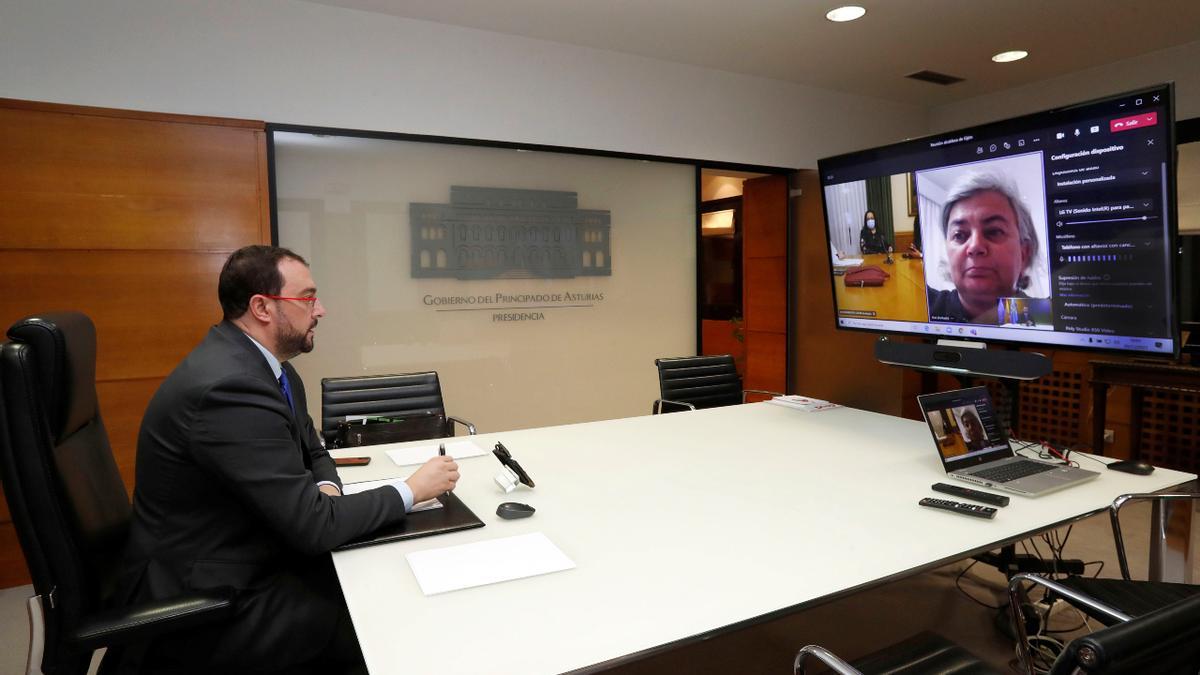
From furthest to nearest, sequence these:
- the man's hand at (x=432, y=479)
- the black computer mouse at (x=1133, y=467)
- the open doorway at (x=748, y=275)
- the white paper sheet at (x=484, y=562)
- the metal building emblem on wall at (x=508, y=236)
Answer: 1. the open doorway at (x=748, y=275)
2. the metal building emblem on wall at (x=508, y=236)
3. the black computer mouse at (x=1133, y=467)
4. the man's hand at (x=432, y=479)
5. the white paper sheet at (x=484, y=562)

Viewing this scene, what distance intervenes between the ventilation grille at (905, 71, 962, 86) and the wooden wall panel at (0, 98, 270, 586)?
485cm

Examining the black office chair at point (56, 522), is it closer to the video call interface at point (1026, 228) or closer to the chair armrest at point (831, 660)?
the chair armrest at point (831, 660)

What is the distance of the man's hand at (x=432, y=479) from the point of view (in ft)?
5.83

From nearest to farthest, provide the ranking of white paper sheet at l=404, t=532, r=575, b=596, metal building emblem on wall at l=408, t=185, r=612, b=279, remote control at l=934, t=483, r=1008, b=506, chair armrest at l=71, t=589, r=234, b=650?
1. chair armrest at l=71, t=589, r=234, b=650
2. white paper sheet at l=404, t=532, r=575, b=596
3. remote control at l=934, t=483, r=1008, b=506
4. metal building emblem on wall at l=408, t=185, r=612, b=279

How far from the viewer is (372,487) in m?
2.07

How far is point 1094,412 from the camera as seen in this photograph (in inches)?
178

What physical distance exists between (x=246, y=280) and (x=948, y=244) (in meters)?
2.51

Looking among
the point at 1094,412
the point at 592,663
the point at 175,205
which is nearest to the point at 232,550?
the point at 592,663

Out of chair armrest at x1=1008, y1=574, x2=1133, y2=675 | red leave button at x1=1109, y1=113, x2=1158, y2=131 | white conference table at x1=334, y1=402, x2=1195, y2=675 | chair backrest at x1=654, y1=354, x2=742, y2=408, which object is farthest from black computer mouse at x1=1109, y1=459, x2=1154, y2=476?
chair backrest at x1=654, y1=354, x2=742, y2=408

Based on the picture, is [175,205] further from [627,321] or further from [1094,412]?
[1094,412]

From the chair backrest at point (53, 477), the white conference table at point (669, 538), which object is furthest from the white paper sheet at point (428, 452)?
the chair backrest at point (53, 477)

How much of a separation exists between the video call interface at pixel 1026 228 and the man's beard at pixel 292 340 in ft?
7.75

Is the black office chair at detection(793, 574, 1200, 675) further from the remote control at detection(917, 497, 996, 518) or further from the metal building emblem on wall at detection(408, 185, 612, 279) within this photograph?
the metal building emblem on wall at detection(408, 185, 612, 279)

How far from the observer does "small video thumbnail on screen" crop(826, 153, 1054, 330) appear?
2.46 meters
